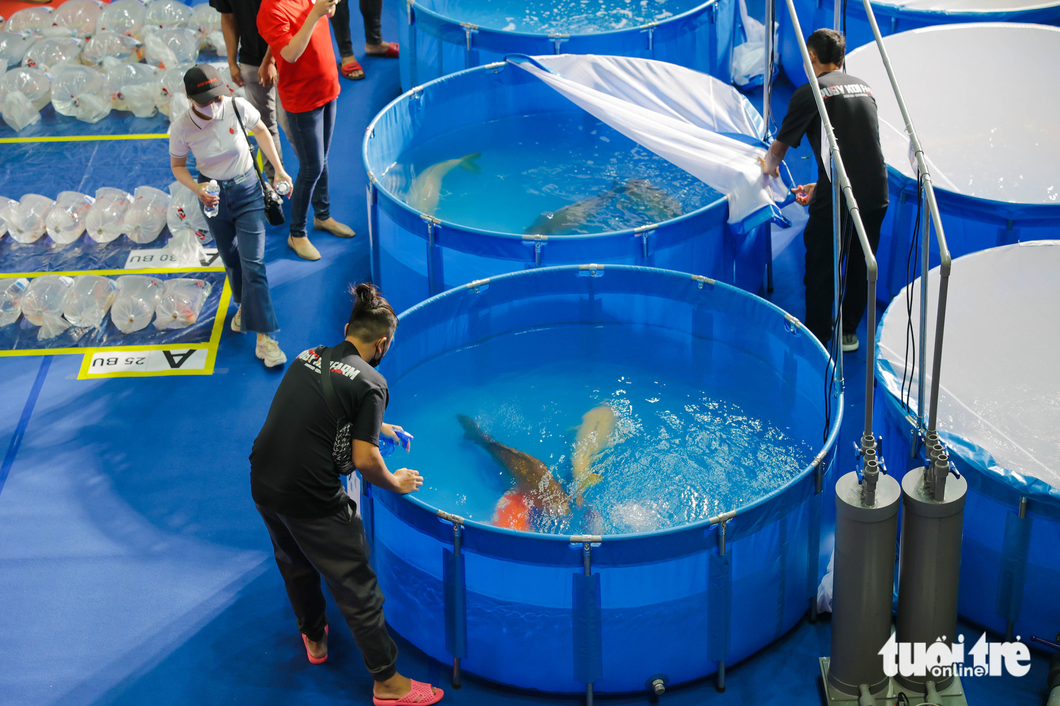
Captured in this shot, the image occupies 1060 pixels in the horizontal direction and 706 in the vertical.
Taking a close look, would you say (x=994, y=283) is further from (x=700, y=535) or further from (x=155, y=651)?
(x=155, y=651)

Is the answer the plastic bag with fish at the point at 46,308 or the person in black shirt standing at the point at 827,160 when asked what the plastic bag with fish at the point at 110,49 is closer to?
the plastic bag with fish at the point at 46,308

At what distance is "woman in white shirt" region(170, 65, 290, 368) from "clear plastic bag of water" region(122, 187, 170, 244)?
45.6 inches

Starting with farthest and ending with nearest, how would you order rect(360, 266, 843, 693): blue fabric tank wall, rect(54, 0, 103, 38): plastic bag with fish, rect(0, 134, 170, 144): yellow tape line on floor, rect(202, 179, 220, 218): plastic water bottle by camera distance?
rect(54, 0, 103, 38): plastic bag with fish, rect(0, 134, 170, 144): yellow tape line on floor, rect(202, 179, 220, 218): plastic water bottle, rect(360, 266, 843, 693): blue fabric tank wall

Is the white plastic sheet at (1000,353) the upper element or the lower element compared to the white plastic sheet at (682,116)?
lower

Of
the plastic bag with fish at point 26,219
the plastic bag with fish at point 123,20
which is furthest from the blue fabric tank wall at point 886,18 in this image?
the plastic bag with fish at point 123,20

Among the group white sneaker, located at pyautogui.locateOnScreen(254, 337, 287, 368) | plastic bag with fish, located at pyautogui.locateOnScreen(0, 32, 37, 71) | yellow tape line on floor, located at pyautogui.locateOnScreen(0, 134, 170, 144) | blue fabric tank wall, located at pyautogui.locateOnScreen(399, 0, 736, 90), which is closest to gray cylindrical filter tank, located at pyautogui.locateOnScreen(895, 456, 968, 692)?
white sneaker, located at pyautogui.locateOnScreen(254, 337, 287, 368)

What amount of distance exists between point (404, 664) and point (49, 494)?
1952 millimetres

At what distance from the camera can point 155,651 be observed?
404 centimetres

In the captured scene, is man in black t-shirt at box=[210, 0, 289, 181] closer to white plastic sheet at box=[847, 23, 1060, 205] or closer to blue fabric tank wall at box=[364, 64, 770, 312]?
blue fabric tank wall at box=[364, 64, 770, 312]

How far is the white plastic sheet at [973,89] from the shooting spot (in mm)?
6293

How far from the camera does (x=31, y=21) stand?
27.9ft

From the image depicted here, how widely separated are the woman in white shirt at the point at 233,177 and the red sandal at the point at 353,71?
316 cm

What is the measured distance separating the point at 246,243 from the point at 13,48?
169 inches

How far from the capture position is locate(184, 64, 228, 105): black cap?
4.58 m
